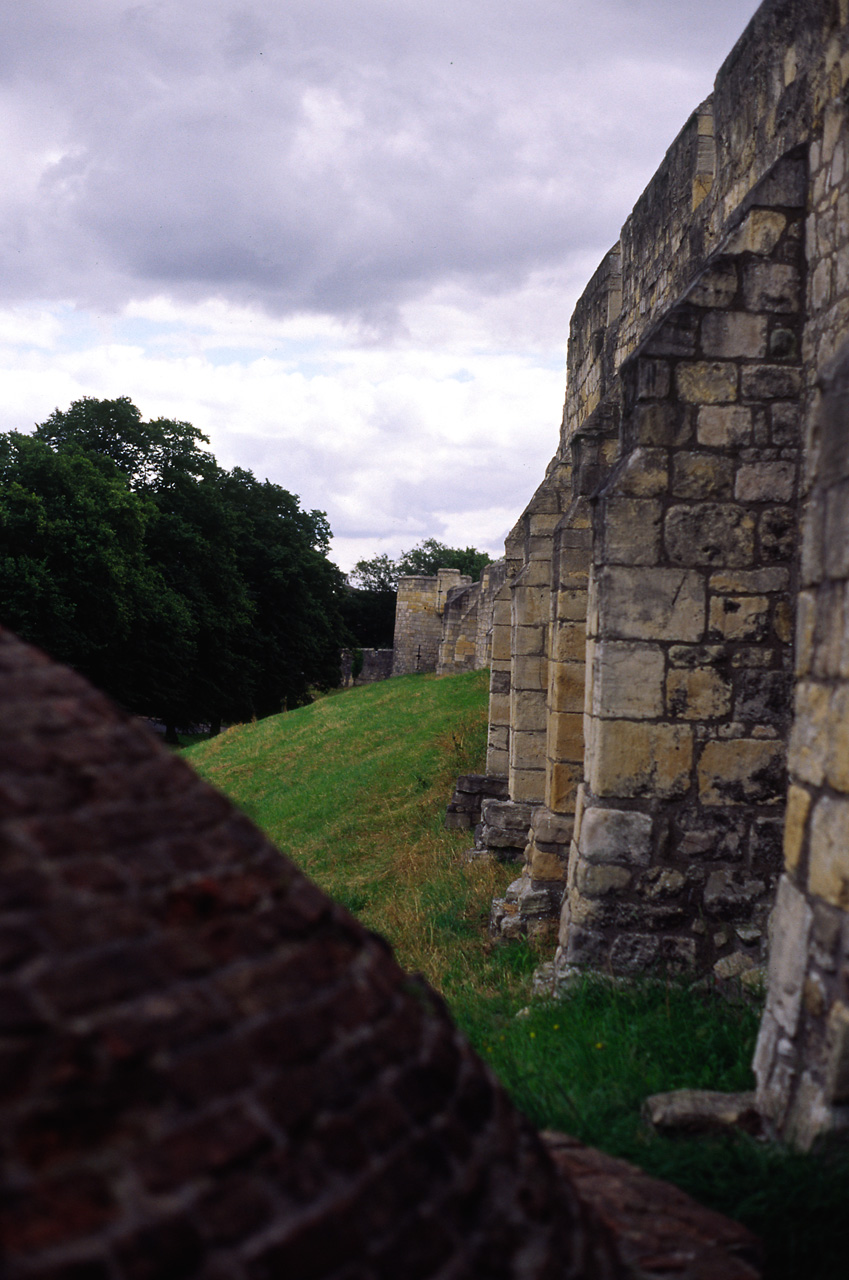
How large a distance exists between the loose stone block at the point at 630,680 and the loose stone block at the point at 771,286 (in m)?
1.89

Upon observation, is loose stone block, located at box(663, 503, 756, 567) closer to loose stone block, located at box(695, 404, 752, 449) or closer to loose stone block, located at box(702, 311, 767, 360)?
loose stone block, located at box(695, 404, 752, 449)

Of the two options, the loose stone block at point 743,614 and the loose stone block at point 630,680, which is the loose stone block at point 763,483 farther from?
the loose stone block at point 630,680

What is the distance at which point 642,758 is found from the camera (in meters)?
5.42

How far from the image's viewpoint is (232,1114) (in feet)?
4.72

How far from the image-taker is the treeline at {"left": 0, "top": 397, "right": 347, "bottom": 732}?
21688mm

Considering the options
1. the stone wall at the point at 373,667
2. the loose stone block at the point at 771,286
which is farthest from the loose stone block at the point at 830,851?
the stone wall at the point at 373,667

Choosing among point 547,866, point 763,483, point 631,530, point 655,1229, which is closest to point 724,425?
point 763,483

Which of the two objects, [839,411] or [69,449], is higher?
[69,449]

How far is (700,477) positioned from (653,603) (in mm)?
720

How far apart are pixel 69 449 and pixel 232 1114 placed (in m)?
25.0

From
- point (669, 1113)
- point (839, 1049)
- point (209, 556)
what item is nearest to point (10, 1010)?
point (839, 1049)

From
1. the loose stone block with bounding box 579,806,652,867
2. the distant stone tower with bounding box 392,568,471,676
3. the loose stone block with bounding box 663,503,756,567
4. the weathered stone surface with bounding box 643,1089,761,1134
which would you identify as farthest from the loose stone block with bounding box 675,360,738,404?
the distant stone tower with bounding box 392,568,471,676

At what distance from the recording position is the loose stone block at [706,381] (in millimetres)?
5262

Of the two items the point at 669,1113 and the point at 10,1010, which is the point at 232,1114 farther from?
the point at 669,1113
